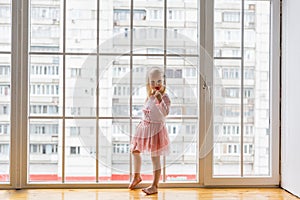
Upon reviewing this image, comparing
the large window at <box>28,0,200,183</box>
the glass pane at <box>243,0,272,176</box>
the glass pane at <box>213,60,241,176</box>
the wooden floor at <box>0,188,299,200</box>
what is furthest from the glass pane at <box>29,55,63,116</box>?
the glass pane at <box>243,0,272,176</box>

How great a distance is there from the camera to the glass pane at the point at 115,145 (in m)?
3.20

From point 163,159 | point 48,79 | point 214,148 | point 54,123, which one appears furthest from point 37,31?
point 214,148

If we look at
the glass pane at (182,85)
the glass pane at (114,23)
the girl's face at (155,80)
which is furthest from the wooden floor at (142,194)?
the glass pane at (114,23)

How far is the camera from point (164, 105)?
9.97 ft

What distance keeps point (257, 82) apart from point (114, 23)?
110 centimetres

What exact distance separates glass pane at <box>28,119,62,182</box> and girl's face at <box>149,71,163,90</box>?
0.70m

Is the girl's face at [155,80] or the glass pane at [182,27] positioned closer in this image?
the girl's face at [155,80]

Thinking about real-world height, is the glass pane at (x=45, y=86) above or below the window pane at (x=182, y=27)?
below

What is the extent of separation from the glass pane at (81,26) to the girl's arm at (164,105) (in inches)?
24.1

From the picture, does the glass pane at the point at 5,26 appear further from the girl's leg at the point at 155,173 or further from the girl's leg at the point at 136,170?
the girl's leg at the point at 155,173

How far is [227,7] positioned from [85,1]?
995 mm

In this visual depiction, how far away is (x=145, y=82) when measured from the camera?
10.4 ft

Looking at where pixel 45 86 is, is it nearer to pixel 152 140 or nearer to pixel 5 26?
pixel 5 26
